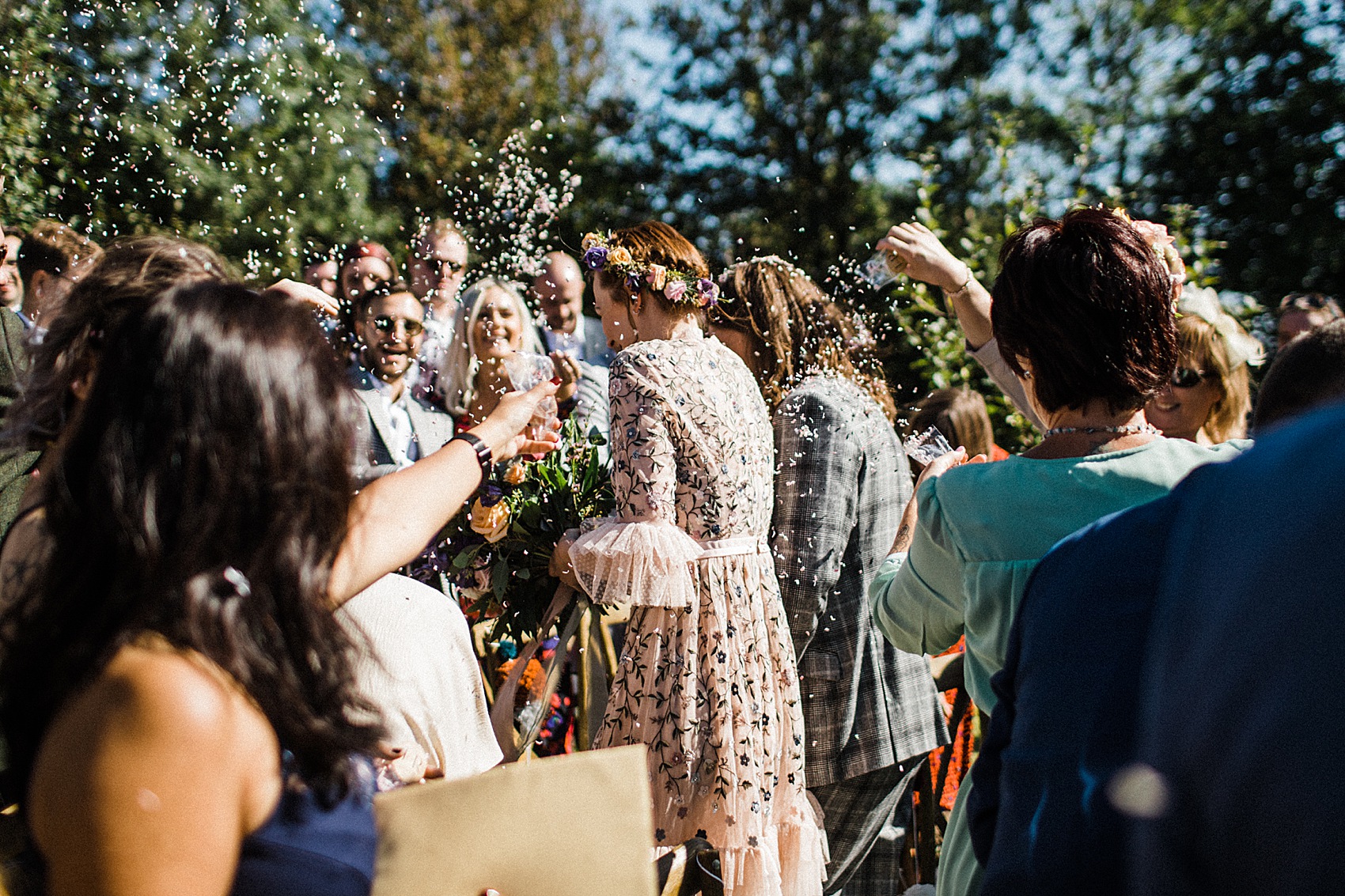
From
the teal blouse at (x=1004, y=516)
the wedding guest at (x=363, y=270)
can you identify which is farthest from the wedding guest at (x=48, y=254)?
the teal blouse at (x=1004, y=516)

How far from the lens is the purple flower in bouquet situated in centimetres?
277

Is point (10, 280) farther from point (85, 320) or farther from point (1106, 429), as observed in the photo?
point (1106, 429)

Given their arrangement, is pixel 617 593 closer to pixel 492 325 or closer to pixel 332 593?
pixel 332 593

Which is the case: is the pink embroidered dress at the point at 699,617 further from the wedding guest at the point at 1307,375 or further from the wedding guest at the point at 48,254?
the wedding guest at the point at 48,254

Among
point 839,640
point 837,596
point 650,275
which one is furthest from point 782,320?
point 839,640

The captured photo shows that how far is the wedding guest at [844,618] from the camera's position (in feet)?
9.91

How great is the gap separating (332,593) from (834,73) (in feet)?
53.3

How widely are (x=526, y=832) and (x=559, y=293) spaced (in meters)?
4.36

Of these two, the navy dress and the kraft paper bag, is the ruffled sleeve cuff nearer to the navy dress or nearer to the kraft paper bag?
the kraft paper bag

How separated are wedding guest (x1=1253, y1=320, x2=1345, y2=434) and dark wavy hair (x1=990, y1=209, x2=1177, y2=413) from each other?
0.17 metres

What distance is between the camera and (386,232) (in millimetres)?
9047

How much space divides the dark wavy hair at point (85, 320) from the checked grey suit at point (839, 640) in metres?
1.93

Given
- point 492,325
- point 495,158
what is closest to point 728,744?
point 492,325

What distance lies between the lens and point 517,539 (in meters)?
2.83
